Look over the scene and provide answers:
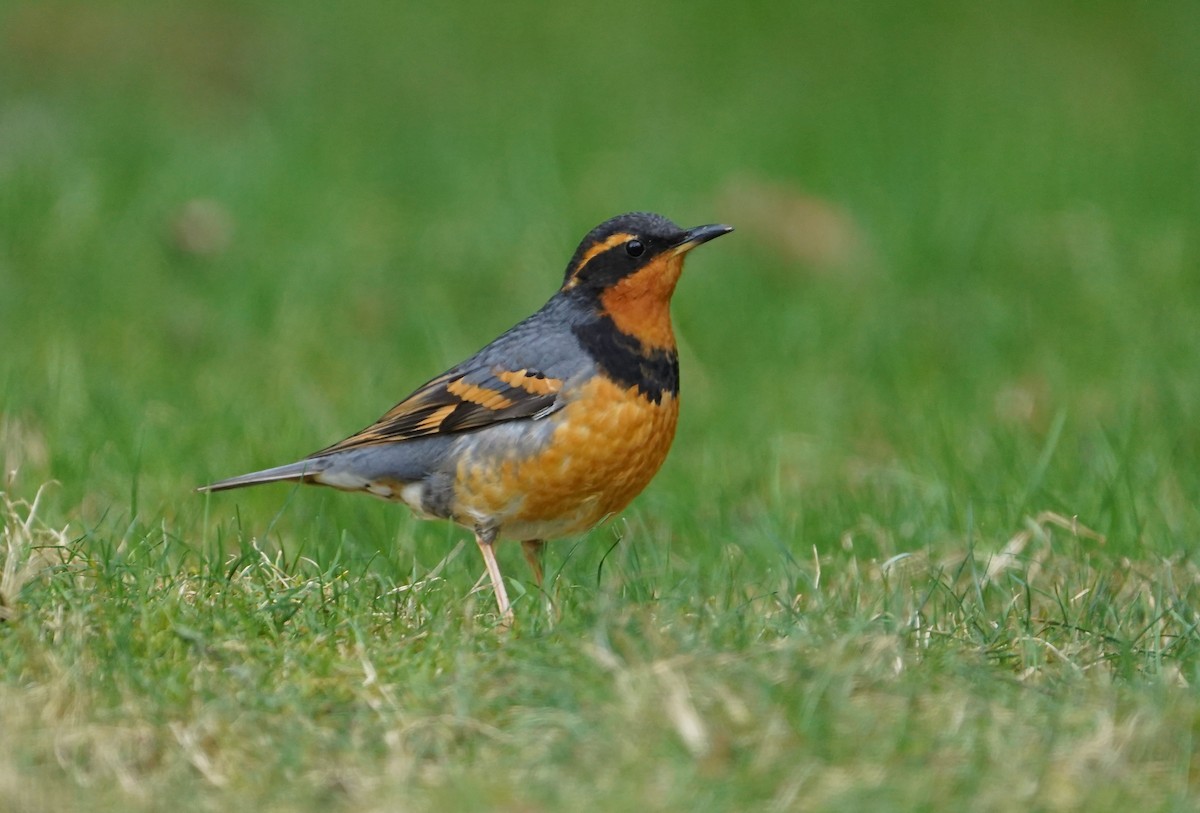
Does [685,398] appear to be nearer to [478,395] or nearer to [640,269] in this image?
[640,269]

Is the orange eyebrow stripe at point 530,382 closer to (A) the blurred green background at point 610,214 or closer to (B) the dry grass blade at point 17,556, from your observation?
(A) the blurred green background at point 610,214

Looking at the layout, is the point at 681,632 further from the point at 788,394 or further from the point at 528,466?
the point at 788,394

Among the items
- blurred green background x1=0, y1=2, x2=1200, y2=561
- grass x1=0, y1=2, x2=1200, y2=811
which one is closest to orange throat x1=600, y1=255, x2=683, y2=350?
grass x1=0, y1=2, x2=1200, y2=811

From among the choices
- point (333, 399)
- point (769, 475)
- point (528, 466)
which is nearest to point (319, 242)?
point (333, 399)

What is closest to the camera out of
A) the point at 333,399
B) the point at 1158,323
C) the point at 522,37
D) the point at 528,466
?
the point at 528,466

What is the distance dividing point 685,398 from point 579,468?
3358mm

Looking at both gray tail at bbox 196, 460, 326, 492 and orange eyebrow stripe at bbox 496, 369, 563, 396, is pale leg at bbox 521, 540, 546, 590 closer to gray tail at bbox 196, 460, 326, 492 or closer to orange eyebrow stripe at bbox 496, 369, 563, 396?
orange eyebrow stripe at bbox 496, 369, 563, 396

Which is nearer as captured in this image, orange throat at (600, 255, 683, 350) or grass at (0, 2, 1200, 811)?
grass at (0, 2, 1200, 811)

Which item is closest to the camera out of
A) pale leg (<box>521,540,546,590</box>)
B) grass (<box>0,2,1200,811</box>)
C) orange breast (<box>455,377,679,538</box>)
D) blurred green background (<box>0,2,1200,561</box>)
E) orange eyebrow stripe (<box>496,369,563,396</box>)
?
grass (<box>0,2,1200,811</box>)

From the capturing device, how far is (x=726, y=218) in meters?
11.5

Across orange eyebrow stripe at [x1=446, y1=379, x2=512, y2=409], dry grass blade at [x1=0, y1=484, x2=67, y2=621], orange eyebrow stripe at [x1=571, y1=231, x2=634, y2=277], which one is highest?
orange eyebrow stripe at [x1=571, y1=231, x2=634, y2=277]

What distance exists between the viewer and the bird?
623 cm

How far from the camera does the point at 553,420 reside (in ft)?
20.5

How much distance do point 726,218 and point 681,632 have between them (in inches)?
279
